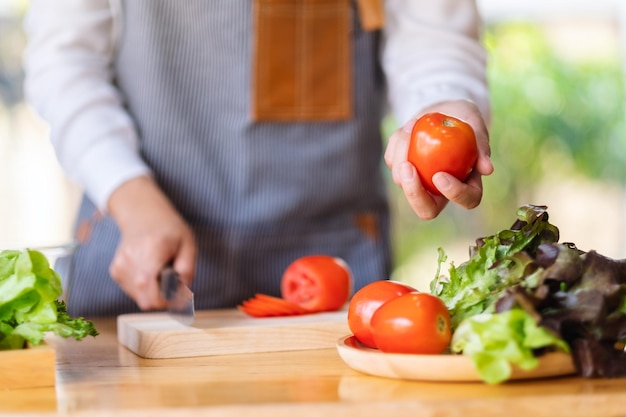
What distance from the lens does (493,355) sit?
1111 millimetres

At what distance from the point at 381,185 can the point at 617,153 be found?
4099 millimetres

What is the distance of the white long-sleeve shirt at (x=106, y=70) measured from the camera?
2.05m

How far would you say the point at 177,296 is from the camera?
5.73 feet

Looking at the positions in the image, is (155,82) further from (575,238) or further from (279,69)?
(575,238)

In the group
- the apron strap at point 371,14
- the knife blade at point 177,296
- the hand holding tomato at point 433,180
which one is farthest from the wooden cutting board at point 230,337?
the apron strap at point 371,14

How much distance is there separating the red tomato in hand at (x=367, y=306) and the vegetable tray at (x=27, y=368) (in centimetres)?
42

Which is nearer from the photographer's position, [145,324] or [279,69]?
[145,324]

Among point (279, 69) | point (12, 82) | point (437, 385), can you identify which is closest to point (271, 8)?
point (279, 69)

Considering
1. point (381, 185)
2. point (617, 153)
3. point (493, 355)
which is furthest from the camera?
point (617, 153)

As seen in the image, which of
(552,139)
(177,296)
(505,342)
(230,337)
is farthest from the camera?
(552,139)

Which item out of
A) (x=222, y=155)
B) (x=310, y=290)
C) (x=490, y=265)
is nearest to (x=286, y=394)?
(x=490, y=265)

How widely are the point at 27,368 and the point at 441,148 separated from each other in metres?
0.64

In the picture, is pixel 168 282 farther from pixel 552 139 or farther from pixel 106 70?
pixel 552 139

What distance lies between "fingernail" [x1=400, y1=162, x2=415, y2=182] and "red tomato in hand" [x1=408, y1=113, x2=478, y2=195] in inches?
0.5
